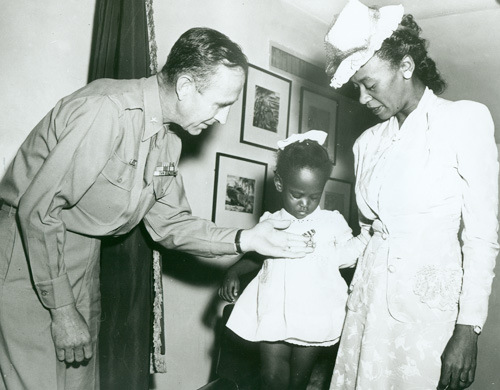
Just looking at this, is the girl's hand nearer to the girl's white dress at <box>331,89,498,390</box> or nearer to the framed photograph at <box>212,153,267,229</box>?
the girl's white dress at <box>331,89,498,390</box>

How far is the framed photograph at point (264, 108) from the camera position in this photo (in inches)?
145

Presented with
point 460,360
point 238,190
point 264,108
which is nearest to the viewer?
point 460,360

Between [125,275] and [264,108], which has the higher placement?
[264,108]

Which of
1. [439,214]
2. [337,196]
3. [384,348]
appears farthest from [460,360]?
[337,196]

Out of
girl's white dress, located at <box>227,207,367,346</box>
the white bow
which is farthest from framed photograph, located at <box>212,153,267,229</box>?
girl's white dress, located at <box>227,207,367,346</box>

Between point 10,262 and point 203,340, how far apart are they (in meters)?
1.98

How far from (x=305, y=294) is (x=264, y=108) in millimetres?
2039

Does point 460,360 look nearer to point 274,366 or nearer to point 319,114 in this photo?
point 274,366

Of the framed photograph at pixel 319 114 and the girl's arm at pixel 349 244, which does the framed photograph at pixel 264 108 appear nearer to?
the framed photograph at pixel 319 114

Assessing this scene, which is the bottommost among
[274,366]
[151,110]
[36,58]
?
[274,366]

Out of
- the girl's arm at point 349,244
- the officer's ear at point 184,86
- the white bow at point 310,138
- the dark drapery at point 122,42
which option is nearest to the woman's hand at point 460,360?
the girl's arm at point 349,244

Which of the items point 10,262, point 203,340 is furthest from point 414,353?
point 203,340

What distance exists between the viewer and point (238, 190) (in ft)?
11.9

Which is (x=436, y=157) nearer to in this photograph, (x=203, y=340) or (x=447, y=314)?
(x=447, y=314)
